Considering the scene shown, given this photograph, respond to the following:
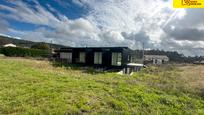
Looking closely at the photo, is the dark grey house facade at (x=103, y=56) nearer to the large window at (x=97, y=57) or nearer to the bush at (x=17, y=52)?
the large window at (x=97, y=57)

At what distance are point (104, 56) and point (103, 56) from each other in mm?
148

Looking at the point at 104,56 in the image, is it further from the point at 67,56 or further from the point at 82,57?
the point at 67,56

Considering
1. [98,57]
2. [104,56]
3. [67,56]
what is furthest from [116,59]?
[67,56]

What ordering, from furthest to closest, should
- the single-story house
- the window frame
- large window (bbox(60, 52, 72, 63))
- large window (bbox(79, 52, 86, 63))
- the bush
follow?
the bush
large window (bbox(60, 52, 72, 63))
large window (bbox(79, 52, 86, 63))
the window frame
the single-story house

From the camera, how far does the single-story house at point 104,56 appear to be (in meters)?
22.1

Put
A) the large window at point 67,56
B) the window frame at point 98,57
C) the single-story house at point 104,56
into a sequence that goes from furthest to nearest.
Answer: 1. the large window at point 67,56
2. the window frame at point 98,57
3. the single-story house at point 104,56

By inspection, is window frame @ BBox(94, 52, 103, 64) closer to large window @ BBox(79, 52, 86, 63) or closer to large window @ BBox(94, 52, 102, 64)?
large window @ BBox(94, 52, 102, 64)

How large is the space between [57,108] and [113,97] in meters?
2.36

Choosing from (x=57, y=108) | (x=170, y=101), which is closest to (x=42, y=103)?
(x=57, y=108)

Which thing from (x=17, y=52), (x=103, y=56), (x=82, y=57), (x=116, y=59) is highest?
(x=17, y=52)

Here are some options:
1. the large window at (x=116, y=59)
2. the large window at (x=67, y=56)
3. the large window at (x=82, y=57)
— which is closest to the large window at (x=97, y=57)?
the large window at (x=116, y=59)

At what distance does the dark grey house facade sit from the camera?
872 inches

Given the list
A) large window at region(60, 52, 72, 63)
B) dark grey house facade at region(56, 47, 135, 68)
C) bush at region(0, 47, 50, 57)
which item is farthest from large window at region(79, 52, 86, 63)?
bush at region(0, 47, 50, 57)

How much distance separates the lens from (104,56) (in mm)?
23172
